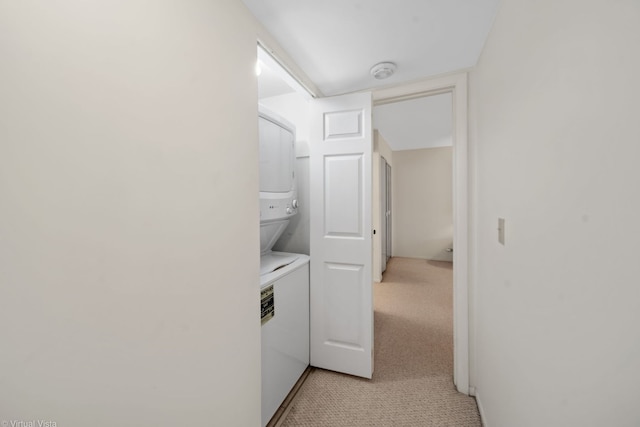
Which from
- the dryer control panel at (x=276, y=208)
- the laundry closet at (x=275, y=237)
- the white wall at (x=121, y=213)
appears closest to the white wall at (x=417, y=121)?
the laundry closet at (x=275, y=237)

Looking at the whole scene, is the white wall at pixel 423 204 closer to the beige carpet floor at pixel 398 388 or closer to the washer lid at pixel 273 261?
the beige carpet floor at pixel 398 388

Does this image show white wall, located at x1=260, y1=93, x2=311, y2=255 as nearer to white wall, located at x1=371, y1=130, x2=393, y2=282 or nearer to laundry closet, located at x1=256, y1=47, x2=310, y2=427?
laundry closet, located at x1=256, y1=47, x2=310, y2=427

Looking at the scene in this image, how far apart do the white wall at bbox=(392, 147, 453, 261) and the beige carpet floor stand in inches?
111

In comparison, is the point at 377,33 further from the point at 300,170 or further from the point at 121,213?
the point at 121,213

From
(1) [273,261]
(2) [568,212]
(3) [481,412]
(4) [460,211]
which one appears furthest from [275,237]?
(3) [481,412]

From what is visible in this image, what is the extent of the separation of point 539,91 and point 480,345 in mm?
1451

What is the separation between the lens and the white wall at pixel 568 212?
453 mm

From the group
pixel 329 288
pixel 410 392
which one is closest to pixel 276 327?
pixel 329 288

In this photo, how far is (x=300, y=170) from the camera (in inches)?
85.1

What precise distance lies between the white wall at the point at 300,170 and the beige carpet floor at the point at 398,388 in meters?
1.08

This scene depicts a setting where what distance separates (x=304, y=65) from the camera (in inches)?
61.4

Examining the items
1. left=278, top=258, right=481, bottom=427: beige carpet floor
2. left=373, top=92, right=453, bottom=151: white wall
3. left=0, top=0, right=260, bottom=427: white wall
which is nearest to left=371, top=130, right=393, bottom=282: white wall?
left=373, top=92, right=453, bottom=151: white wall

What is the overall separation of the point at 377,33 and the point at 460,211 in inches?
48.6

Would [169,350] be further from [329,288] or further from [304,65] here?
[304,65]
